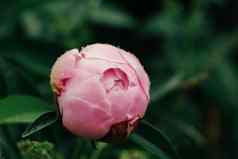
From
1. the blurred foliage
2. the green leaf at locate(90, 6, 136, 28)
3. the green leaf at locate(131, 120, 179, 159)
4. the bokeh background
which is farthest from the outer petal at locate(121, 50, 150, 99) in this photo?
the green leaf at locate(90, 6, 136, 28)

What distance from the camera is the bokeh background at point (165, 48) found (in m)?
2.18

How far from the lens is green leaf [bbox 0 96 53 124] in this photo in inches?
56.4

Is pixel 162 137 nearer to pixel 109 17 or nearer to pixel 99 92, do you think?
pixel 99 92

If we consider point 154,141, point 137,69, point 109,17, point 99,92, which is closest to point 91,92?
point 99,92

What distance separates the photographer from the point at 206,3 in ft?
8.98

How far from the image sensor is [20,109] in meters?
1.47

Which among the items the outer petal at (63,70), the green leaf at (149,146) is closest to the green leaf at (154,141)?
the green leaf at (149,146)

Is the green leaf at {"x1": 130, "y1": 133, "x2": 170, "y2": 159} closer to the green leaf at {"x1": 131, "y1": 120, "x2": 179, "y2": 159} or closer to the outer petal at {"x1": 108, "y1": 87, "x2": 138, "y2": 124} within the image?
the green leaf at {"x1": 131, "y1": 120, "x2": 179, "y2": 159}

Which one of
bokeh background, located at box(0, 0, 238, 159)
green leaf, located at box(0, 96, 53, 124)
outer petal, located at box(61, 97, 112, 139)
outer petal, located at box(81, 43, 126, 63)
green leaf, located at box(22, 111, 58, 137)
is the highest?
outer petal, located at box(81, 43, 126, 63)

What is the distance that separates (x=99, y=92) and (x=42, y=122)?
13 centimetres

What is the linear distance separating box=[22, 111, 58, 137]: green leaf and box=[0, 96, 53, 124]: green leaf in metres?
0.03

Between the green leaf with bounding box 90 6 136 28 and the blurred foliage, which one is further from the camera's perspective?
the green leaf with bounding box 90 6 136 28

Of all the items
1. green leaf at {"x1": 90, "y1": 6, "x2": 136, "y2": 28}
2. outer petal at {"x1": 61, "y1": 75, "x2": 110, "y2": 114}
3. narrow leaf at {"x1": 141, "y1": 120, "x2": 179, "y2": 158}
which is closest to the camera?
outer petal at {"x1": 61, "y1": 75, "x2": 110, "y2": 114}

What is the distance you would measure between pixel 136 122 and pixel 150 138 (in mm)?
107
